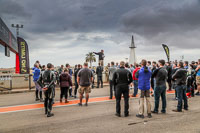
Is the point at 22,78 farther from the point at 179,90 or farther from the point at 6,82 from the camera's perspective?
the point at 179,90

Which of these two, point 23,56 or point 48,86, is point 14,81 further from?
point 48,86

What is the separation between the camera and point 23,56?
1991cm

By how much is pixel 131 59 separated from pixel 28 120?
124 ft

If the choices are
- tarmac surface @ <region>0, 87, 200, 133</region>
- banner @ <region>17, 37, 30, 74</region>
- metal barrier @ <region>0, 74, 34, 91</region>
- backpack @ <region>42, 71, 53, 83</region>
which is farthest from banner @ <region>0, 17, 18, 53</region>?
tarmac surface @ <region>0, 87, 200, 133</region>

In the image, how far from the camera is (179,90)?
19.9 ft

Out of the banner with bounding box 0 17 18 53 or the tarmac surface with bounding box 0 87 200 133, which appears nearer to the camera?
the tarmac surface with bounding box 0 87 200 133

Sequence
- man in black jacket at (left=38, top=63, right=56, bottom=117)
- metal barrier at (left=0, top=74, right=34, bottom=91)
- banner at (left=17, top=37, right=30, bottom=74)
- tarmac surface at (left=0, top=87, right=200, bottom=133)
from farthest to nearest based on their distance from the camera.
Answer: banner at (left=17, top=37, right=30, bottom=74) < metal barrier at (left=0, top=74, right=34, bottom=91) < man in black jacket at (left=38, top=63, right=56, bottom=117) < tarmac surface at (left=0, top=87, right=200, bottom=133)

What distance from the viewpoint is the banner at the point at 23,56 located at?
19.5m

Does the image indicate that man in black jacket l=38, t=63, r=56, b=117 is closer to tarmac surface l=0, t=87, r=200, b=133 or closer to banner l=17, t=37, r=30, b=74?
tarmac surface l=0, t=87, r=200, b=133

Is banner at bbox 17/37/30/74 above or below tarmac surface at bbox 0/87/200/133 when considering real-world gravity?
above

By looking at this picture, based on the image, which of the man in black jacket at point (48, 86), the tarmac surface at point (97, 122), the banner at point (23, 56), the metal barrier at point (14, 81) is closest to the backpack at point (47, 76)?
the man in black jacket at point (48, 86)

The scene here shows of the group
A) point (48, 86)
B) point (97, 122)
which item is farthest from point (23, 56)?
point (97, 122)

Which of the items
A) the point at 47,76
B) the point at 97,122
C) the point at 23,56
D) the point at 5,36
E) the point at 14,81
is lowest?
the point at 97,122

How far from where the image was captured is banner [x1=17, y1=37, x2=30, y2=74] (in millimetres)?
19516
